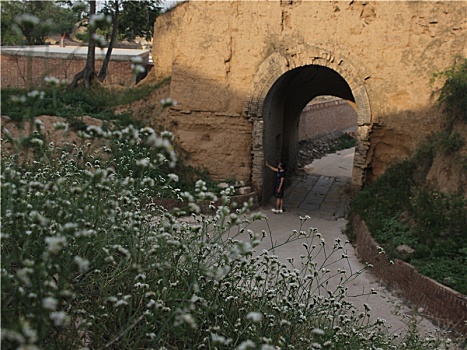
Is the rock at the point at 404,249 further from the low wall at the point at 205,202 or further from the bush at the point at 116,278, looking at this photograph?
the bush at the point at 116,278

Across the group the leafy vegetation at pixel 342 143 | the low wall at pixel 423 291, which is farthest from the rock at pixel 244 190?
the leafy vegetation at pixel 342 143

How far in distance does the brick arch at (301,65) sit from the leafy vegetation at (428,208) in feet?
2.86

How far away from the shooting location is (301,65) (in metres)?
10.2

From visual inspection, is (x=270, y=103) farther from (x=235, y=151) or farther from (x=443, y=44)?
(x=443, y=44)

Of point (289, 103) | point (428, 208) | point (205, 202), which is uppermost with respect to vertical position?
point (289, 103)

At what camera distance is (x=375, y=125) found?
401 inches

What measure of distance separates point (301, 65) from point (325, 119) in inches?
545

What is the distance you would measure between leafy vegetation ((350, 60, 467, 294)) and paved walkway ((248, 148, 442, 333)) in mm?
615

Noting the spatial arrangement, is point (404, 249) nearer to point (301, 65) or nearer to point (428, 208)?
point (428, 208)

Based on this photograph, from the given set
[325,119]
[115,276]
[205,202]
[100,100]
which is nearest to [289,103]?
[100,100]

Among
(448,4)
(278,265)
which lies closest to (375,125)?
(448,4)

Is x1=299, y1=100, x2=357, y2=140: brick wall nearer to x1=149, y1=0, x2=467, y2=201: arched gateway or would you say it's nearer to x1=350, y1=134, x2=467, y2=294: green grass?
x1=149, y1=0, x2=467, y2=201: arched gateway

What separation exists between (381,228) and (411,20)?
438 cm

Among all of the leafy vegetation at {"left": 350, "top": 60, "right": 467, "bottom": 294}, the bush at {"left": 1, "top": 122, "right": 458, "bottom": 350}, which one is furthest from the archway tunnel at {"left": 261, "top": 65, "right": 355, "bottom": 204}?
the bush at {"left": 1, "top": 122, "right": 458, "bottom": 350}
